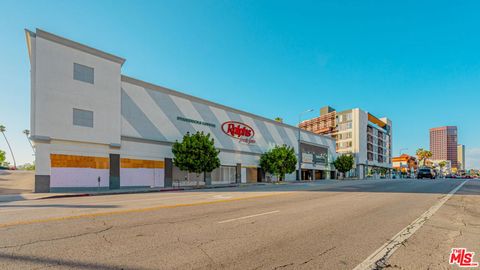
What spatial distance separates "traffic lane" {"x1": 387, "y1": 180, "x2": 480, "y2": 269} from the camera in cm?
485

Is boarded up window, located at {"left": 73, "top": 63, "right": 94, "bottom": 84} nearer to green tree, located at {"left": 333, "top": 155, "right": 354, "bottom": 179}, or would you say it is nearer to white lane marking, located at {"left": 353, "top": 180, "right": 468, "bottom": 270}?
white lane marking, located at {"left": 353, "top": 180, "right": 468, "bottom": 270}

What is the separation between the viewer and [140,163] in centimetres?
2642

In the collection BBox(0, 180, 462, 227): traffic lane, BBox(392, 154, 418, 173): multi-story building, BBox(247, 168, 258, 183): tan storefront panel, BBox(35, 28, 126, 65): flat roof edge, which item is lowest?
BBox(392, 154, 418, 173): multi-story building

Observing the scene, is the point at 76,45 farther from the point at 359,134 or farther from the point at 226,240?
the point at 359,134

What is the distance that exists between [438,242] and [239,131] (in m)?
32.9

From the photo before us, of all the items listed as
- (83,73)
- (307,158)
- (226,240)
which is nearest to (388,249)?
(226,240)

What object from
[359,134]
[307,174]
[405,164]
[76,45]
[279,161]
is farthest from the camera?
[405,164]

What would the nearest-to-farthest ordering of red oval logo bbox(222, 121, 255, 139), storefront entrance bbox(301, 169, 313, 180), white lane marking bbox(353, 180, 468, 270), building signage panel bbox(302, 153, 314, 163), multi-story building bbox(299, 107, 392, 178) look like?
white lane marking bbox(353, 180, 468, 270) < red oval logo bbox(222, 121, 255, 139) < building signage panel bbox(302, 153, 314, 163) < storefront entrance bbox(301, 169, 313, 180) < multi-story building bbox(299, 107, 392, 178)

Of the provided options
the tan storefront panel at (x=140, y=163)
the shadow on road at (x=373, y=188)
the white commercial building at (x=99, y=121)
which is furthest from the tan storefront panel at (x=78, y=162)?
the shadow on road at (x=373, y=188)

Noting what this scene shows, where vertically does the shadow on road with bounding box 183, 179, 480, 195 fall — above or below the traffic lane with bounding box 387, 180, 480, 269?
below

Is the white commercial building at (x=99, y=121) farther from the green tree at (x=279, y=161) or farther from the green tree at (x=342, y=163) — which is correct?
the green tree at (x=342, y=163)

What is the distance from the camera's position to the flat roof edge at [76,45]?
21756 mm

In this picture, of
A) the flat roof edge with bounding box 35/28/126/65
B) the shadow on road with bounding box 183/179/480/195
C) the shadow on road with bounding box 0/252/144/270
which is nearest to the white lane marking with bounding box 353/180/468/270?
the shadow on road with bounding box 0/252/144/270

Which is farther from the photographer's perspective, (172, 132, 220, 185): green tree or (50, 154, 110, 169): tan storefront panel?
(172, 132, 220, 185): green tree
